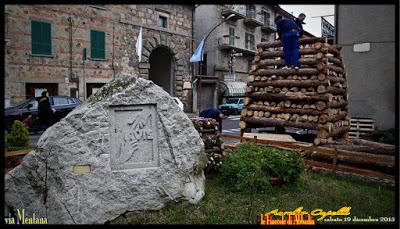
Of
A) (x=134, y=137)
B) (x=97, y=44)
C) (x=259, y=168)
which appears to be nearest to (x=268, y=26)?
(x=97, y=44)

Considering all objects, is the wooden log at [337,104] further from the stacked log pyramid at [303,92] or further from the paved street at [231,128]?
the paved street at [231,128]

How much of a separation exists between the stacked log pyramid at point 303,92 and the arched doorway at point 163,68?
605 inches

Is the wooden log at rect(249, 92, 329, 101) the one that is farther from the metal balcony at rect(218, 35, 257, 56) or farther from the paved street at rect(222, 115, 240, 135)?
the metal balcony at rect(218, 35, 257, 56)

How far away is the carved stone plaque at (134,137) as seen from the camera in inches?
189

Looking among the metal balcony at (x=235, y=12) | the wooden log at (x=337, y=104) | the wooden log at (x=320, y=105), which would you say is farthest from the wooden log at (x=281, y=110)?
the metal balcony at (x=235, y=12)

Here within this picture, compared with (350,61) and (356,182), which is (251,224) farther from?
(350,61)

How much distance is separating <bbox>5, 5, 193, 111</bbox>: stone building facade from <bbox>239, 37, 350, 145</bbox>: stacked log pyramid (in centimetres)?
1256

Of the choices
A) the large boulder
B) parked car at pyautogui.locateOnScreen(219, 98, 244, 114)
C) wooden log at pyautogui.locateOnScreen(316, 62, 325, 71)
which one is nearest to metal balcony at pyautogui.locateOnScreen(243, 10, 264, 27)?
parked car at pyautogui.locateOnScreen(219, 98, 244, 114)

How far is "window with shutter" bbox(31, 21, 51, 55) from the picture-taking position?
16781mm

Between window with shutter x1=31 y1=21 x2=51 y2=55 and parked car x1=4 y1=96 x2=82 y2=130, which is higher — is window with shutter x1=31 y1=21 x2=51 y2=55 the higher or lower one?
the higher one

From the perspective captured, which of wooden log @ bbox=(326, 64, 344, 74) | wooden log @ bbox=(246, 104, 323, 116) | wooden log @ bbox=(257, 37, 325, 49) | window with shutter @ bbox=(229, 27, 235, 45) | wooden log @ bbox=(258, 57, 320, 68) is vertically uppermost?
window with shutter @ bbox=(229, 27, 235, 45)

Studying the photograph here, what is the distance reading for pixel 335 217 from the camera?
16.0 ft

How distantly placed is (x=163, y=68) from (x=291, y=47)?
59.0ft

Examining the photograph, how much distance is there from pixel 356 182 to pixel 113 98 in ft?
17.3
